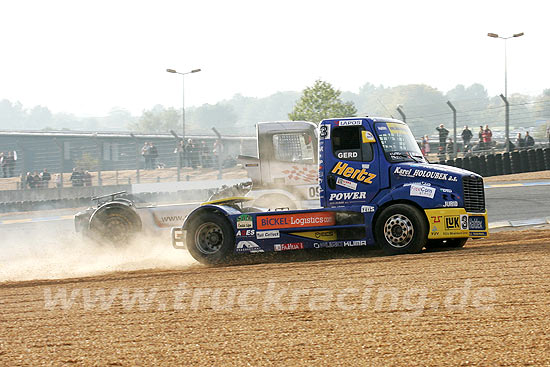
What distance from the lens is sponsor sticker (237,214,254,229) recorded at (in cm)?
1142

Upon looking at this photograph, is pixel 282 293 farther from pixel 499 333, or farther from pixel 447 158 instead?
pixel 447 158

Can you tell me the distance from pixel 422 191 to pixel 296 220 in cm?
206

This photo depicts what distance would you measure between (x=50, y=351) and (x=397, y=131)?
6983mm

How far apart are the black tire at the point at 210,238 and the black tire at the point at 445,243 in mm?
3229

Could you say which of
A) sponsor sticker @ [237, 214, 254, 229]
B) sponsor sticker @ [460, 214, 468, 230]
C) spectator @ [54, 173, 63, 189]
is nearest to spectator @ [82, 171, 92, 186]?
spectator @ [54, 173, 63, 189]

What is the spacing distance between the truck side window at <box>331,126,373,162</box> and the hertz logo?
143 mm

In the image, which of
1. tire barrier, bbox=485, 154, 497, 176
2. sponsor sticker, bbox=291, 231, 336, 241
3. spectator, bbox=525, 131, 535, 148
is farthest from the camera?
spectator, bbox=525, 131, 535, 148

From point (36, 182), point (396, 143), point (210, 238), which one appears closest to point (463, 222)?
point (396, 143)

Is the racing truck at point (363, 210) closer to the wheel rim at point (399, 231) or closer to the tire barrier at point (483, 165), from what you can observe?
the wheel rim at point (399, 231)

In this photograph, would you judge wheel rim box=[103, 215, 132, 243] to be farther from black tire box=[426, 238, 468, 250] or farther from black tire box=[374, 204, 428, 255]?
black tire box=[426, 238, 468, 250]

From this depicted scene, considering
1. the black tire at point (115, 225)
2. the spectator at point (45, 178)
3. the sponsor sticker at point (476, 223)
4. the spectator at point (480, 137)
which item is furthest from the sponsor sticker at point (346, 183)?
the spectator at point (45, 178)

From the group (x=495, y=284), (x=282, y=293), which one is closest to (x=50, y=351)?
(x=282, y=293)

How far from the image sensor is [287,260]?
11.5 meters

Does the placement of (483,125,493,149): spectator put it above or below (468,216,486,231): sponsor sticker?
above
